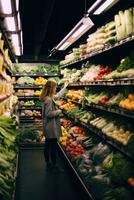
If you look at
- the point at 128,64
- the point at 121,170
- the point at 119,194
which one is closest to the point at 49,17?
the point at 128,64

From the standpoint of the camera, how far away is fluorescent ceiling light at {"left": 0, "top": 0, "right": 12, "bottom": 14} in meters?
5.06

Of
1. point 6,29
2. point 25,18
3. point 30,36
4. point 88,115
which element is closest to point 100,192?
point 88,115

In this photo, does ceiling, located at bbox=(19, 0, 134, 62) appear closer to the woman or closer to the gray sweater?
the woman

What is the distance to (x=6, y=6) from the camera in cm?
534

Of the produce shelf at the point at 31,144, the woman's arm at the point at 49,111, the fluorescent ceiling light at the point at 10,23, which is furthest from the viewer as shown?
the produce shelf at the point at 31,144

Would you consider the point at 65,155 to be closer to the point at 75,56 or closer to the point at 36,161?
the point at 36,161

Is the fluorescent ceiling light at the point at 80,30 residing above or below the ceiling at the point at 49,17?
below

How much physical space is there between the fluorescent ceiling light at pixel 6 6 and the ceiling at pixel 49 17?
11.5ft

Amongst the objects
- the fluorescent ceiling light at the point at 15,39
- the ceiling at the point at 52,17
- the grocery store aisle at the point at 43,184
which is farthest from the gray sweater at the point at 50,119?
the ceiling at the point at 52,17

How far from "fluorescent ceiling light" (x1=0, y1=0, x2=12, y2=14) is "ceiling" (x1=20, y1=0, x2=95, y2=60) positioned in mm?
3513

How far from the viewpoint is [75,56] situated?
9.41 meters

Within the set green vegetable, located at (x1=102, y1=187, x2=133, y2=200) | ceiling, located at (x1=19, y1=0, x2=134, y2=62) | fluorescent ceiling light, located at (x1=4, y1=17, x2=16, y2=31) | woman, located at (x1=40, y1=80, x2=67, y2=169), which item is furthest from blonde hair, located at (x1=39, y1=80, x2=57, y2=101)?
green vegetable, located at (x1=102, y1=187, x2=133, y2=200)

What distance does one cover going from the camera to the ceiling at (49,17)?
455 inches

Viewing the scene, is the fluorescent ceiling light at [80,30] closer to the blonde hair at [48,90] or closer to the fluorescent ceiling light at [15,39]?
the blonde hair at [48,90]
